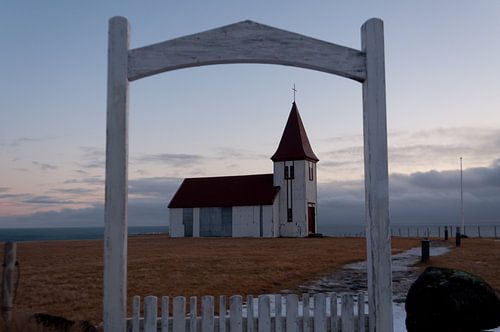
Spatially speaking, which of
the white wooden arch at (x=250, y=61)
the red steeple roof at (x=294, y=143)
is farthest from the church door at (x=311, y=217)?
the white wooden arch at (x=250, y=61)

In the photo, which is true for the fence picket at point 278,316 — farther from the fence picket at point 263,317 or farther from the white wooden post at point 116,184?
the white wooden post at point 116,184

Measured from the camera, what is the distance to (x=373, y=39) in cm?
567

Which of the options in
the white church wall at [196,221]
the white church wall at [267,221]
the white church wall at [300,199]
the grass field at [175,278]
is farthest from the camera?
the white church wall at [196,221]

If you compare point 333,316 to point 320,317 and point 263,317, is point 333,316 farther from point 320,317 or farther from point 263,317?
point 263,317

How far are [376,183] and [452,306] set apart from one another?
224 cm

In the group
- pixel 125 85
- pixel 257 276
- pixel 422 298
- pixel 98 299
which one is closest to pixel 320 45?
pixel 125 85

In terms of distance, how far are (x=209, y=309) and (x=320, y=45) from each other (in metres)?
3.24

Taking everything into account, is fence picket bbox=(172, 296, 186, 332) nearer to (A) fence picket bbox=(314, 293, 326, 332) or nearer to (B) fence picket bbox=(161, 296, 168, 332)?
(B) fence picket bbox=(161, 296, 168, 332)

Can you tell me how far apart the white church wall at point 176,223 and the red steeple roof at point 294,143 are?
11.7 m

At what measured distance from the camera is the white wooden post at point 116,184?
5348mm

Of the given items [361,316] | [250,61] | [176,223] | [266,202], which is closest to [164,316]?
[361,316]

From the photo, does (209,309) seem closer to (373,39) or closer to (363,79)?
(363,79)

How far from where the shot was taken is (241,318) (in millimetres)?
5422

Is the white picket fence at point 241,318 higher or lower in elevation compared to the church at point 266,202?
lower
